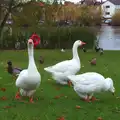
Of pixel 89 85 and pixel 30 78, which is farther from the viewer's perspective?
pixel 89 85

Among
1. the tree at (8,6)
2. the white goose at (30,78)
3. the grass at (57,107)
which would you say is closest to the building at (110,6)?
the tree at (8,6)

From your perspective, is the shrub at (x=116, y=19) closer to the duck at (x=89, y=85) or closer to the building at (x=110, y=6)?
the building at (x=110, y=6)

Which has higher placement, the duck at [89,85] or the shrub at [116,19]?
the duck at [89,85]

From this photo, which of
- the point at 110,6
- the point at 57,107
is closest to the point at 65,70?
the point at 57,107

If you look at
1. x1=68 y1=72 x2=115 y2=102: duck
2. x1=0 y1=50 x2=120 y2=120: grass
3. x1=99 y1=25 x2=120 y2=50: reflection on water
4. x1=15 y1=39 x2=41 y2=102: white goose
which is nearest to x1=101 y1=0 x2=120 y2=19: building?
x1=99 y1=25 x2=120 y2=50: reflection on water

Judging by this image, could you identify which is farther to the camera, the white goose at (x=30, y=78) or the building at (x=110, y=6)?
the building at (x=110, y=6)

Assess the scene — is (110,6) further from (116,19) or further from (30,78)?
(30,78)

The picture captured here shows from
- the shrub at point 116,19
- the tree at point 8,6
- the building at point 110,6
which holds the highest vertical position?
the tree at point 8,6

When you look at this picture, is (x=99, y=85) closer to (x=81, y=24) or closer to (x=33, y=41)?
(x=33, y=41)

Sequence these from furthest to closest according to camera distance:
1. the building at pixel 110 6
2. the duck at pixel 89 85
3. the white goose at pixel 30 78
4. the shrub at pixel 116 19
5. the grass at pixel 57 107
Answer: the building at pixel 110 6 → the shrub at pixel 116 19 → the duck at pixel 89 85 → the white goose at pixel 30 78 → the grass at pixel 57 107

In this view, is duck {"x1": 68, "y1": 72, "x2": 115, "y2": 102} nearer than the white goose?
No

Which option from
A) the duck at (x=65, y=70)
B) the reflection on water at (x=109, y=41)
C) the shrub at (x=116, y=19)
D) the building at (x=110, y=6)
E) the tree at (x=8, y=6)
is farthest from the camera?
the building at (x=110, y=6)

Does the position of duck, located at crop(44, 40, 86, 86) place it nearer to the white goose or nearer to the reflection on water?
the white goose

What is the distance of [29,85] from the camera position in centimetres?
853
